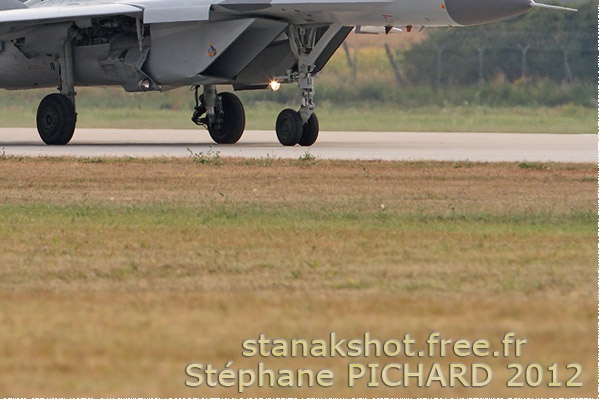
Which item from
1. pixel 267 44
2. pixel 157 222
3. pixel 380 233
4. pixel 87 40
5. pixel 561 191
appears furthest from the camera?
pixel 87 40

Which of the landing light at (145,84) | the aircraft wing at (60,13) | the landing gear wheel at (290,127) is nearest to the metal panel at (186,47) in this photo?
the landing light at (145,84)

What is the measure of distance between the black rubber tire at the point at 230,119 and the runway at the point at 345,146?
30cm

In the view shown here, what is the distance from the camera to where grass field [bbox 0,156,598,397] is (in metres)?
6.31

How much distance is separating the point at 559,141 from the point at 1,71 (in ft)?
34.2

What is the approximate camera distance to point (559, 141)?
24812 millimetres

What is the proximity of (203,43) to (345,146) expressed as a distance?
123 inches

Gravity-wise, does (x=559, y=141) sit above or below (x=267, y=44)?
below

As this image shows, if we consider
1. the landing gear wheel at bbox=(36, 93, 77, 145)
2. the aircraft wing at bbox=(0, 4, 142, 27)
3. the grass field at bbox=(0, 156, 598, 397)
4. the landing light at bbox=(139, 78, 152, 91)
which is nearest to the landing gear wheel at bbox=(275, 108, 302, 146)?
the landing light at bbox=(139, 78, 152, 91)

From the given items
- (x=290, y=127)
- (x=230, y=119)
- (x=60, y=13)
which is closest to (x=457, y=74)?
(x=230, y=119)

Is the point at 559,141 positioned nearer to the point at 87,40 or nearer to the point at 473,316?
the point at 87,40

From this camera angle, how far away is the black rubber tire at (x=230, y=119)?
24688mm

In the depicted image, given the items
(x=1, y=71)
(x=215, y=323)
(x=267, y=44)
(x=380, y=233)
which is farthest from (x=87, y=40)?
(x=215, y=323)

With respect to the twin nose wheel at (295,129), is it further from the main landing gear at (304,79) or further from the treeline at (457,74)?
the treeline at (457,74)

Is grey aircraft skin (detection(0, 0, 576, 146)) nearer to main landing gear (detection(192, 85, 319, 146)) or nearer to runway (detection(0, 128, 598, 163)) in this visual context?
main landing gear (detection(192, 85, 319, 146))
